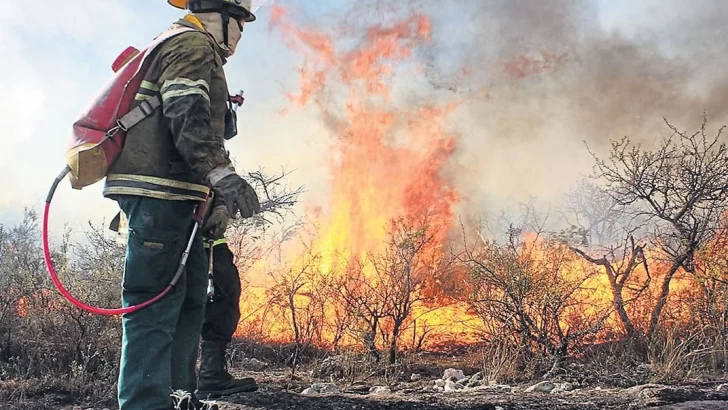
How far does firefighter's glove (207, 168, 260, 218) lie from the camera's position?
2293 millimetres

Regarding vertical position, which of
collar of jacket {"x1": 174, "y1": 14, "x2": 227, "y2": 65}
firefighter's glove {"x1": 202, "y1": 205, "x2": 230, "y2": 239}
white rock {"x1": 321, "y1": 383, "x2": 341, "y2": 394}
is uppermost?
collar of jacket {"x1": 174, "y1": 14, "x2": 227, "y2": 65}

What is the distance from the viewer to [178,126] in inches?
91.1

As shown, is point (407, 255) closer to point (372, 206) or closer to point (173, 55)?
point (372, 206)

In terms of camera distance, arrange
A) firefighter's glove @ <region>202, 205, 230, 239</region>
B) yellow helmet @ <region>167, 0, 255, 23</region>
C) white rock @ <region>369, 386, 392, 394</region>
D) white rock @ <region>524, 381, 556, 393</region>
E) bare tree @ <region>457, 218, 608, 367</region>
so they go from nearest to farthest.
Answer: firefighter's glove @ <region>202, 205, 230, 239</region> → yellow helmet @ <region>167, 0, 255, 23</region> → white rock @ <region>524, 381, 556, 393</region> → white rock @ <region>369, 386, 392, 394</region> → bare tree @ <region>457, 218, 608, 367</region>

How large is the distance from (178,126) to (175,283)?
0.65 m

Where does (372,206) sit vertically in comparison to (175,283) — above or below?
above

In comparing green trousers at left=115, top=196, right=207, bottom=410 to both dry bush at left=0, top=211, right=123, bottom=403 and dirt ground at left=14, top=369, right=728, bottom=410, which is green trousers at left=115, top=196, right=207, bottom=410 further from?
dry bush at left=0, top=211, right=123, bottom=403

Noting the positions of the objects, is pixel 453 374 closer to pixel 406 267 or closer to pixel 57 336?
pixel 406 267

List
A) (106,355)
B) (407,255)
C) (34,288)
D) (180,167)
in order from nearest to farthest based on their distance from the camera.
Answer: (180,167) → (106,355) → (34,288) → (407,255)

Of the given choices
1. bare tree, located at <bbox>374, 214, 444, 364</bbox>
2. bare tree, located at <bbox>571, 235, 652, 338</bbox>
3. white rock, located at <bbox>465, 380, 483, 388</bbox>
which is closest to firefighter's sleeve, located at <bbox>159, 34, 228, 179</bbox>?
white rock, located at <bbox>465, 380, 483, 388</bbox>

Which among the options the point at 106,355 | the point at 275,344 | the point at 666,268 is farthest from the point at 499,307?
the point at 106,355

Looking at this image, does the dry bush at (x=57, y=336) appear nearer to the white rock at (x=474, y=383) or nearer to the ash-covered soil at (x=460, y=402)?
the ash-covered soil at (x=460, y=402)

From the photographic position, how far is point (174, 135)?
2.33m

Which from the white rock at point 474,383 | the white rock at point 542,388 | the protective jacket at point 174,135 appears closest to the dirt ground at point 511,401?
the white rock at point 542,388
